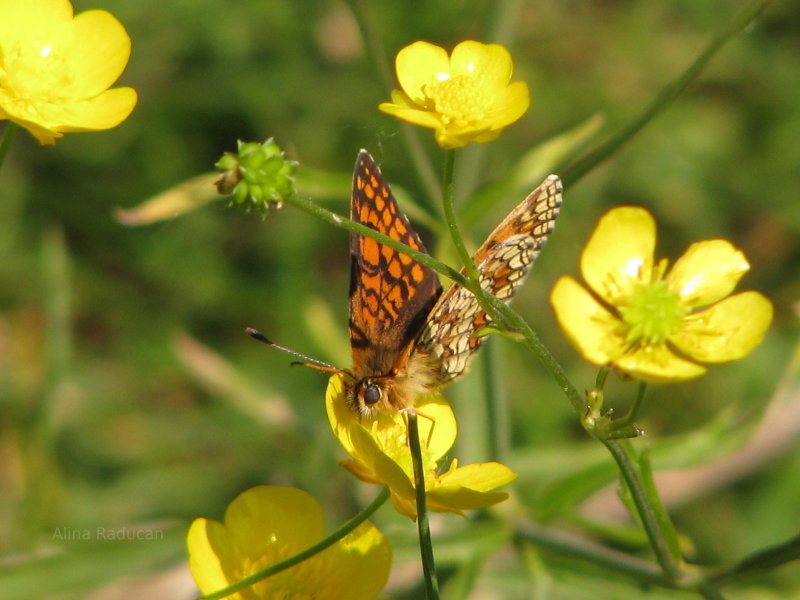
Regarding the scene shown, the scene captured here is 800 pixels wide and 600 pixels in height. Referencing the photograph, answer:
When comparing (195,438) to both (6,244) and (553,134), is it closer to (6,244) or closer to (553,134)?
(6,244)

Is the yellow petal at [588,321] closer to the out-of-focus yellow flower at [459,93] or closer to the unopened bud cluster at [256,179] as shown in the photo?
the out-of-focus yellow flower at [459,93]

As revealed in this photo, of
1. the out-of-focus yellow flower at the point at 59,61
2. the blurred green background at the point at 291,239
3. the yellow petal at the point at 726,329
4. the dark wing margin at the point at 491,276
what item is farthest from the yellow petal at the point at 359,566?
the blurred green background at the point at 291,239

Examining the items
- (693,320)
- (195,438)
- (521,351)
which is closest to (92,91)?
(693,320)

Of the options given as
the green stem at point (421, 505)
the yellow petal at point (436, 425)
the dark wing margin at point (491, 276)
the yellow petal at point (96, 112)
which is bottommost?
the green stem at point (421, 505)

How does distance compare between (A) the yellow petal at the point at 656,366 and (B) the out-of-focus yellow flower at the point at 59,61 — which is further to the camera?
(B) the out-of-focus yellow flower at the point at 59,61

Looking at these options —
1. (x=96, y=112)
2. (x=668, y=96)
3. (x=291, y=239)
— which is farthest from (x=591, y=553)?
(x=291, y=239)

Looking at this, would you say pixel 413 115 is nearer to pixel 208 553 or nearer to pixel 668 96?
pixel 668 96
